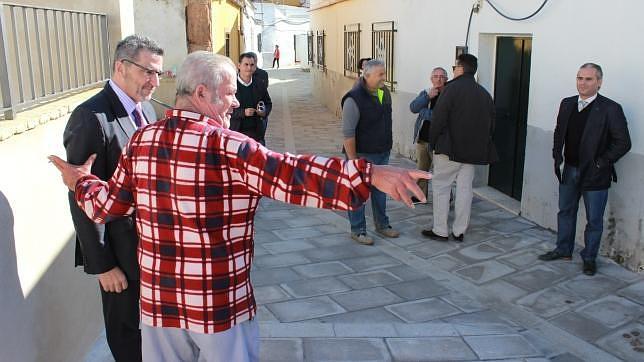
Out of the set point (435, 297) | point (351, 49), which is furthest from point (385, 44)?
point (435, 297)

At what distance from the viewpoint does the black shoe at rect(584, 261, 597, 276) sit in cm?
498

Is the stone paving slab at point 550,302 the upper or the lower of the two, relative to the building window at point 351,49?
lower

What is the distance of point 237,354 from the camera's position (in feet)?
7.15

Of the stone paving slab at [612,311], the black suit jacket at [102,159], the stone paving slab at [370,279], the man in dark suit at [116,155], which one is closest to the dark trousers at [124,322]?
the man in dark suit at [116,155]

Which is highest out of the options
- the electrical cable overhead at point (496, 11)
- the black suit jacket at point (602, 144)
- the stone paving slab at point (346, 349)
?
the electrical cable overhead at point (496, 11)

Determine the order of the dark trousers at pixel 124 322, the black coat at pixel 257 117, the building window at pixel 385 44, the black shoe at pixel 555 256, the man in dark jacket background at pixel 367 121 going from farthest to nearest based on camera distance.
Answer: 1. the building window at pixel 385 44
2. the black coat at pixel 257 117
3. the man in dark jacket background at pixel 367 121
4. the black shoe at pixel 555 256
5. the dark trousers at pixel 124 322

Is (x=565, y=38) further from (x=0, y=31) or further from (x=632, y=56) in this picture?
(x=0, y=31)

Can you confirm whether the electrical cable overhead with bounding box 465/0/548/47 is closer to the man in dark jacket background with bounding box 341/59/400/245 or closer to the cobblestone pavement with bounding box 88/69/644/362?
the man in dark jacket background with bounding box 341/59/400/245

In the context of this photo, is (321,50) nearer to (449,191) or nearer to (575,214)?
(449,191)

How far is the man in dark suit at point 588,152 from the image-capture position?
4758mm

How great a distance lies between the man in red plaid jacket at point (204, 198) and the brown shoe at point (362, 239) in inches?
143

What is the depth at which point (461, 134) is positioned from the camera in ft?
18.7

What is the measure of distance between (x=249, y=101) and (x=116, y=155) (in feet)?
12.6

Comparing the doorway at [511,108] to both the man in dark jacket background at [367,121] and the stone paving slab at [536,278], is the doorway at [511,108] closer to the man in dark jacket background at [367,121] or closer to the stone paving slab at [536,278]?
the man in dark jacket background at [367,121]
